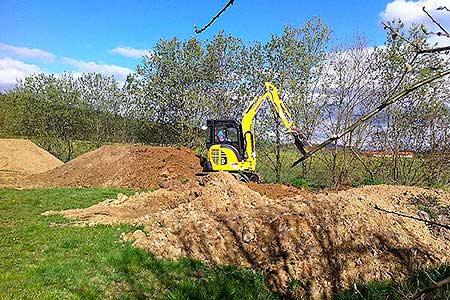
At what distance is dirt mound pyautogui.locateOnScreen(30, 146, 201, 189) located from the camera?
16.5m

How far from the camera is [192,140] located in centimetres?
2441

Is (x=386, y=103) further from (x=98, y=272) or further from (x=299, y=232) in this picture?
(x=299, y=232)

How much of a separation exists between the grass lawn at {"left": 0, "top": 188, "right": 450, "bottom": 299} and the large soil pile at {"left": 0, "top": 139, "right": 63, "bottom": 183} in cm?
1507

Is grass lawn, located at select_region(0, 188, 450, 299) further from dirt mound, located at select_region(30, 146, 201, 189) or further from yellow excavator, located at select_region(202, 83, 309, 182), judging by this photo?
dirt mound, located at select_region(30, 146, 201, 189)

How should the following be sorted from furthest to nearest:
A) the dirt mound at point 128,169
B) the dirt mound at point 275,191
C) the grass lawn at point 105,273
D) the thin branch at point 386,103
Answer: the dirt mound at point 128,169 < the dirt mound at point 275,191 < the grass lawn at point 105,273 < the thin branch at point 386,103

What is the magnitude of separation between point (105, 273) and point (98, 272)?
10 cm

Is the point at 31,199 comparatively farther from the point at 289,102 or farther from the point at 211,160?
the point at 289,102

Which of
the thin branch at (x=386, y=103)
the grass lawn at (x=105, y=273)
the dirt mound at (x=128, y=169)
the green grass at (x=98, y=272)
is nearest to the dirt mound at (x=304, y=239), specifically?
the grass lawn at (x=105, y=273)

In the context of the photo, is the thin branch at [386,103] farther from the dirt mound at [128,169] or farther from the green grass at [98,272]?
the dirt mound at [128,169]

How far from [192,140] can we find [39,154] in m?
9.22

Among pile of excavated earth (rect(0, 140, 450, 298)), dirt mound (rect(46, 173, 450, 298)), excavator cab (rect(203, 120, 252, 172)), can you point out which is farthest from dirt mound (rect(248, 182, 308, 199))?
dirt mound (rect(46, 173, 450, 298))

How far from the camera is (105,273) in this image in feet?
19.6

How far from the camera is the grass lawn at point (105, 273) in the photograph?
5332mm

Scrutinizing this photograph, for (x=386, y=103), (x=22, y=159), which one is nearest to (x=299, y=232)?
(x=386, y=103)
